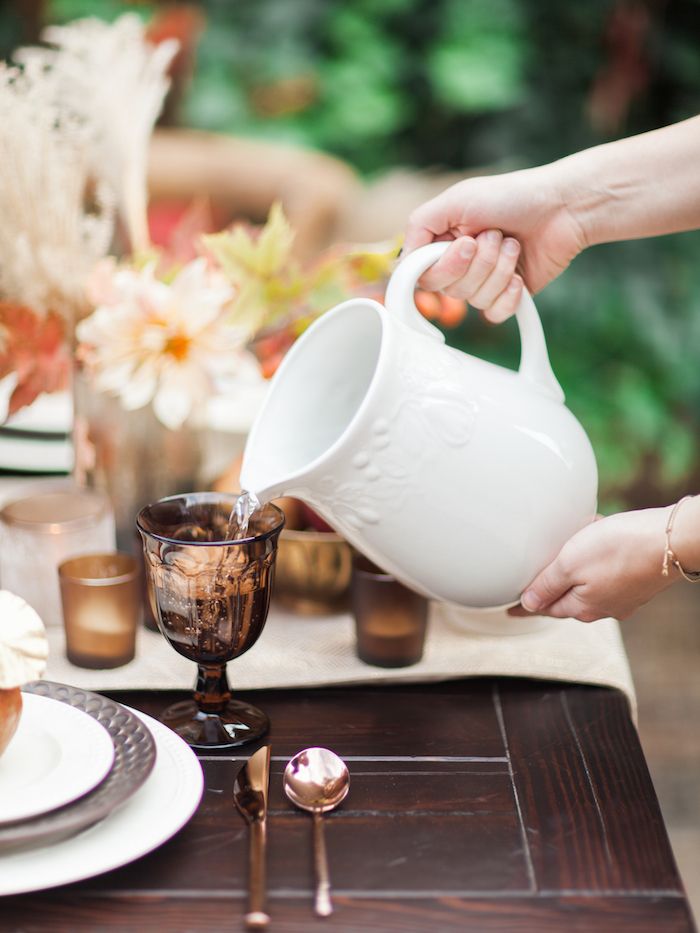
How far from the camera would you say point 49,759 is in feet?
2.45

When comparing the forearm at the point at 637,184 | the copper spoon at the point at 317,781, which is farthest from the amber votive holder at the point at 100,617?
the forearm at the point at 637,184

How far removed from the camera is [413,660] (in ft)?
3.34

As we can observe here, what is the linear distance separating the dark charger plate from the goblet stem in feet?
0.35

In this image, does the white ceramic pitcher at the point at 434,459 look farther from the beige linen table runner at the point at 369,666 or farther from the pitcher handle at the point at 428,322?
the beige linen table runner at the point at 369,666

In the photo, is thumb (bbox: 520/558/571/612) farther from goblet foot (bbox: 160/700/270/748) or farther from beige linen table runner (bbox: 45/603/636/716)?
goblet foot (bbox: 160/700/270/748)

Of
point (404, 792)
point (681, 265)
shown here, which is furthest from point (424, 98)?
point (404, 792)

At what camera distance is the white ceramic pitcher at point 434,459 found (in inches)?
32.7

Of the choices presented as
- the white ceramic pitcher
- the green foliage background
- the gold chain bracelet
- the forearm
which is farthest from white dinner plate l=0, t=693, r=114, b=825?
the green foliage background

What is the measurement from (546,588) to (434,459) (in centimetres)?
16

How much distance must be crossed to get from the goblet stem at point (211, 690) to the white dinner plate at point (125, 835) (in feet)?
0.32

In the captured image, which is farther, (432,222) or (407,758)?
(432,222)

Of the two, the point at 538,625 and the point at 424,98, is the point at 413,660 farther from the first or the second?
the point at 424,98

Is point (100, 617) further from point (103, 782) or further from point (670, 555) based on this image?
point (670, 555)

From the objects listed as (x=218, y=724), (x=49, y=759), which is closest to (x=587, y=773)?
(x=218, y=724)
